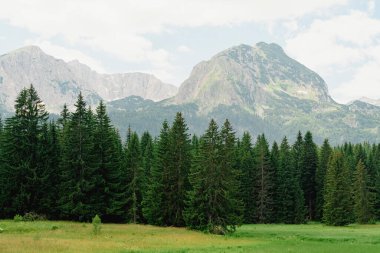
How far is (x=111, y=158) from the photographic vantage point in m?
68.3

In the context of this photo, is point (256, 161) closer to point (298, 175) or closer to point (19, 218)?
point (298, 175)

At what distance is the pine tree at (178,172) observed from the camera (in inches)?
2501

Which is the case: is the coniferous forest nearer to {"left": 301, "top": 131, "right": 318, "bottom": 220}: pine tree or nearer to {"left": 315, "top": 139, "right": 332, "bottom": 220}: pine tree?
{"left": 315, "top": 139, "right": 332, "bottom": 220}: pine tree

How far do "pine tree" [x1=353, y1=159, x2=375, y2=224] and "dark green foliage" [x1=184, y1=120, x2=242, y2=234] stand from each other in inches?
1645

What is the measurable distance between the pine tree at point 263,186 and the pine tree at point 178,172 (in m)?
28.7

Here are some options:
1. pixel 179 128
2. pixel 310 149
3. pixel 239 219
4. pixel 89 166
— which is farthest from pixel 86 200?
pixel 310 149

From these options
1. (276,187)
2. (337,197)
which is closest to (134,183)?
(276,187)

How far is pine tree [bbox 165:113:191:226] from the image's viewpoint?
208ft

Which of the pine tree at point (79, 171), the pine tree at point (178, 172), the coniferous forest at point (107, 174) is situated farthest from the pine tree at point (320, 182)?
the pine tree at point (79, 171)

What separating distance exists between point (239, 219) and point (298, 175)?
4719 cm

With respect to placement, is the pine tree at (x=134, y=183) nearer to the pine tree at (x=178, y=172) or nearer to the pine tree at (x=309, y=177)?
the pine tree at (x=178, y=172)

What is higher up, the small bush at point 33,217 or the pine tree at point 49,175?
the pine tree at point 49,175

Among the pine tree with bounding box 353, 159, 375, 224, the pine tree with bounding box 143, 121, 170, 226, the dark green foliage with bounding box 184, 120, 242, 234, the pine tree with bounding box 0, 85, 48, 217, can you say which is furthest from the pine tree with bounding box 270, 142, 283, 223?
the pine tree with bounding box 0, 85, 48, 217

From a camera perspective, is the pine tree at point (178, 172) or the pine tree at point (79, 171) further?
the pine tree at point (178, 172)
